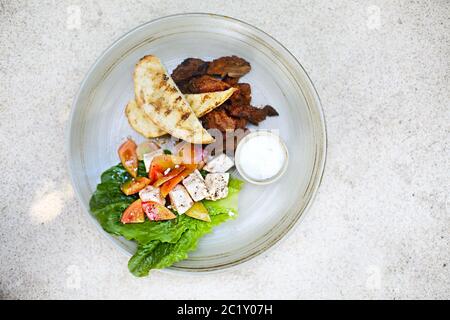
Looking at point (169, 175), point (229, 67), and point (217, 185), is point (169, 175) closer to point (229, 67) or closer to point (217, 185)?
point (217, 185)

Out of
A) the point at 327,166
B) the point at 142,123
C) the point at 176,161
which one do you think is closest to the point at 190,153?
the point at 176,161

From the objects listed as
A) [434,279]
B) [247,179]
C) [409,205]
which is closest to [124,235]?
[247,179]

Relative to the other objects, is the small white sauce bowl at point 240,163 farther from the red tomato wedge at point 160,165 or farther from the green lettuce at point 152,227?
the red tomato wedge at point 160,165

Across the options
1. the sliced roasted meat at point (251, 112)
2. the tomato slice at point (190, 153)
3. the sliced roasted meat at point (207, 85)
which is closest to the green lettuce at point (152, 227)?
the tomato slice at point (190, 153)

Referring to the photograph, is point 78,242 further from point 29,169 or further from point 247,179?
point 247,179

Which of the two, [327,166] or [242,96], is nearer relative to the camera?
[242,96]

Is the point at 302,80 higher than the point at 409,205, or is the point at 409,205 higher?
the point at 302,80
